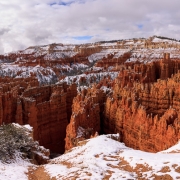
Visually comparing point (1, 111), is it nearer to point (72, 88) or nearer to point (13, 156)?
point (72, 88)

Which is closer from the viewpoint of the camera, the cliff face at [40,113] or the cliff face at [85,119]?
the cliff face at [85,119]

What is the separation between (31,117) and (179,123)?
1579 cm

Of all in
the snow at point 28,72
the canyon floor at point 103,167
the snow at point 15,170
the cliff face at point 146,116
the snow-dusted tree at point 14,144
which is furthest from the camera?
the snow at point 28,72

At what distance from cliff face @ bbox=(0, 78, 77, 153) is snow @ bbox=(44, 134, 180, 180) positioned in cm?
1632

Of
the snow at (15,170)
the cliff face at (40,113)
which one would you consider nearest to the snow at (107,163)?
the snow at (15,170)

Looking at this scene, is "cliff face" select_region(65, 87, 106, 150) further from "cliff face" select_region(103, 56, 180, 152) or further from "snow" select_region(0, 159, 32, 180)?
"snow" select_region(0, 159, 32, 180)

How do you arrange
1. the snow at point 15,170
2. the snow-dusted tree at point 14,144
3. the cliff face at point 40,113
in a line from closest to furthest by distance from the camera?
the snow at point 15,170 < the snow-dusted tree at point 14,144 < the cliff face at point 40,113

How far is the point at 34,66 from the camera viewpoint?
111438 mm

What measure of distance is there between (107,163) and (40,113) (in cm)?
2050

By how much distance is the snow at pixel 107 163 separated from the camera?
397 inches

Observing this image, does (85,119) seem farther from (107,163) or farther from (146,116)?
(107,163)

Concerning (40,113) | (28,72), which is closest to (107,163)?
(40,113)

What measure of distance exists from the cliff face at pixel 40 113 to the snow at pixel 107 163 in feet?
53.5

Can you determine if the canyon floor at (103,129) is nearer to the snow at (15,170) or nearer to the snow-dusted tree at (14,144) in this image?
the snow at (15,170)
